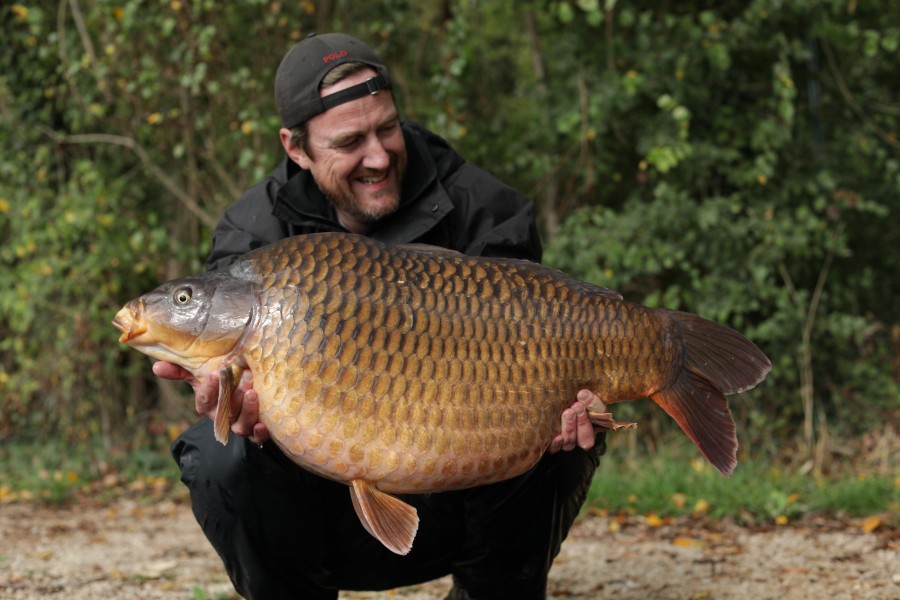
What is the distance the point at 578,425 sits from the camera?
6.09ft

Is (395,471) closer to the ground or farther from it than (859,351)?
farther from it

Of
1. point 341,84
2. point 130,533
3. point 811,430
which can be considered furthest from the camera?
point 811,430

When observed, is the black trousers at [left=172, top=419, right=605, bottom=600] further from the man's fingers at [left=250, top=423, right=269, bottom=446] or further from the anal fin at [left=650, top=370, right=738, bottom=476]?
the anal fin at [left=650, top=370, right=738, bottom=476]

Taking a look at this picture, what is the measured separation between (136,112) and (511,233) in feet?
8.96

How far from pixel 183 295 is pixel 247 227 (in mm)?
627

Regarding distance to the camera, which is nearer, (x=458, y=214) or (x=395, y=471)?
(x=395, y=471)

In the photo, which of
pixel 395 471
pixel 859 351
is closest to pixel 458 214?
pixel 395 471

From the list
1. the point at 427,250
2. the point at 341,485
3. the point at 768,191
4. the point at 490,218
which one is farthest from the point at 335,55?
the point at 768,191

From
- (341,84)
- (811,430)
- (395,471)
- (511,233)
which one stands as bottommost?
(811,430)

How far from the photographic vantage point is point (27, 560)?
3262mm

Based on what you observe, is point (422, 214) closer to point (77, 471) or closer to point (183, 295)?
point (183, 295)

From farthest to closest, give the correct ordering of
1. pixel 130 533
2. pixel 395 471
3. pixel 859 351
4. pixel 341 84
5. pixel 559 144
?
pixel 559 144 < pixel 859 351 < pixel 130 533 < pixel 341 84 < pixel 395 471

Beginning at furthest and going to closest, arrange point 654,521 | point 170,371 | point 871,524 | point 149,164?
point 149,164, point 654,521, point 871,524, point 170,371

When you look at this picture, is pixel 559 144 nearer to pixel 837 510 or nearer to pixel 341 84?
pixel 837 510
